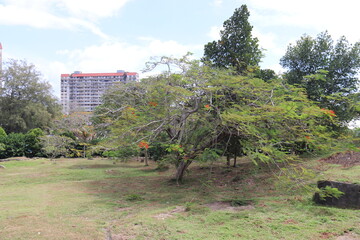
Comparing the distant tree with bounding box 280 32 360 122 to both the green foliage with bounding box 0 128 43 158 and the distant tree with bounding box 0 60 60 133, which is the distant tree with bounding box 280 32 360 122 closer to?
the green foliage with bounding box 0 128 43 158

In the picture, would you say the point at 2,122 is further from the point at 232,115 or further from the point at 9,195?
the point at 232,115

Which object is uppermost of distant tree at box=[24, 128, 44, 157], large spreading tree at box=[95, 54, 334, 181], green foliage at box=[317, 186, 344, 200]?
large spreading tree at box=[95, 54, 334, 181]

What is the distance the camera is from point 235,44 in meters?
11.5

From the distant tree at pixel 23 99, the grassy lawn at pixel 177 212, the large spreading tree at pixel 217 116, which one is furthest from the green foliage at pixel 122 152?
the distant tree at pixel 23 99

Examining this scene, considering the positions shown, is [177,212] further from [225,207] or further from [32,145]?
Result: [32,145]

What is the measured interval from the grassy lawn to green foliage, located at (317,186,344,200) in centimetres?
27

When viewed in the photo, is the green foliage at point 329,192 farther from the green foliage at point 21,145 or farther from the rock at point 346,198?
the green foliage at point 21,145

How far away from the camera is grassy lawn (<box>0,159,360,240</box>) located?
13.9ft

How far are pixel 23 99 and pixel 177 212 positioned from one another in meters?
29.1

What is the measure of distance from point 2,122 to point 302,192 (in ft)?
100

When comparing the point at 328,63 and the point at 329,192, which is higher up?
the point at 328,63

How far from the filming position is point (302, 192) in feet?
21.6

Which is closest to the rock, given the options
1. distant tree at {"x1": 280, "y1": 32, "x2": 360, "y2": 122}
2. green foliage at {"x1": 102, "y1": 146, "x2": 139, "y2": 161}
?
green foliage at {"x1": 102, "y1": 146, "x2": 139, "y2": 161}

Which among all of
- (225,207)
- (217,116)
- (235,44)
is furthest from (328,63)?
(225,207)
